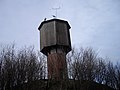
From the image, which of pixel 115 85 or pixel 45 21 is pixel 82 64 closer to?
pixel 115 85

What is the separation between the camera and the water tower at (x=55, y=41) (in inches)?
681

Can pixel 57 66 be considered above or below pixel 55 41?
below

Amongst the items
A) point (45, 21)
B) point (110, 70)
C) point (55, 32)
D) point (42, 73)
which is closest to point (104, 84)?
point (110, 70)

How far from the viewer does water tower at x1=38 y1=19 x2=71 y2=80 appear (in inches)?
681

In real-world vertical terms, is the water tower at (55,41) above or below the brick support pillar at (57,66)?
above

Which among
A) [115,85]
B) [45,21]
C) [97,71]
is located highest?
[45,21]

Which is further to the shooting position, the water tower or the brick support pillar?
the water tower

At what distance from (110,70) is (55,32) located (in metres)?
5.75

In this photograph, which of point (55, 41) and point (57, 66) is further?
point (55, 41)

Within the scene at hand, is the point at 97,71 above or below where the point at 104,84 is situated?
above

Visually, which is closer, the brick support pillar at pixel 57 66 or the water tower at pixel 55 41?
the brick support pillar at pixel 57 66

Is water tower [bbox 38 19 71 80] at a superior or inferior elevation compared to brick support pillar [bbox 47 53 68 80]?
superior

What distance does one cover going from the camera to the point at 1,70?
45.2ft

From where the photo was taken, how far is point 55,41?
17.9 meters
